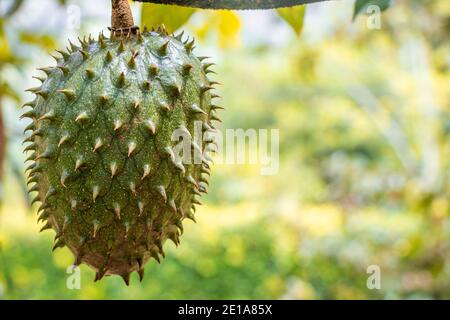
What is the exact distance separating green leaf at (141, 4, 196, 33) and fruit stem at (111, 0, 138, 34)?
0.19 metres

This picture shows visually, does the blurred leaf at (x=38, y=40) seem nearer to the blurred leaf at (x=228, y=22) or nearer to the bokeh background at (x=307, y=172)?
the bokeh background at (x=307, y=172)

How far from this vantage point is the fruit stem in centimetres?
145

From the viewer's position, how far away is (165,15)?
5.68 feet

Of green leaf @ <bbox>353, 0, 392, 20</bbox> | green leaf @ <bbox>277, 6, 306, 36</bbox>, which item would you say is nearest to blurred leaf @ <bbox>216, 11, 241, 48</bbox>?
green leaf @ <bbox>277, 6, 306, 36</bbox>

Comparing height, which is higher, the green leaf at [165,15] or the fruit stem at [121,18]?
the green leaf at [165,15]

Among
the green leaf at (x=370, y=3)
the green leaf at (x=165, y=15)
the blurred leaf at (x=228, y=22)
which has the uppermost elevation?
the blurred leaf at (x=228, y=22)

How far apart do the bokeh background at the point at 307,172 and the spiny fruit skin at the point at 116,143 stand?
0.92ft

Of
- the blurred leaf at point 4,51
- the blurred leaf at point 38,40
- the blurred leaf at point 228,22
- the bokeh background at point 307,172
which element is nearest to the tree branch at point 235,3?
the bokeh background at point 307,172

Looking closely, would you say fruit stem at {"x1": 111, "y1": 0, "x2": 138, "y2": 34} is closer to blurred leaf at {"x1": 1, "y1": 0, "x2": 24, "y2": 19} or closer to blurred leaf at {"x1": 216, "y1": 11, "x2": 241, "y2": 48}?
blurred leaf at {"x1": 216, "y1": 11, "x2": 241, "y2": 48}

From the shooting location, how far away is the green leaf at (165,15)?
168 cm

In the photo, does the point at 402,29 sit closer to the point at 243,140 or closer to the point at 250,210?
the point at 243,140

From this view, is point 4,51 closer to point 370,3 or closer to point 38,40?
point 38,40

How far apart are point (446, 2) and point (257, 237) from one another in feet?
22.5
